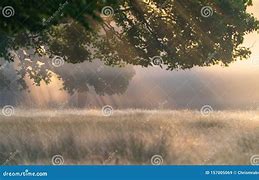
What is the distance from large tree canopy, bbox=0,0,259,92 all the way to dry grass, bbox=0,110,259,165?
2.04 meters

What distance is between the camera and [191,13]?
15.5 metres

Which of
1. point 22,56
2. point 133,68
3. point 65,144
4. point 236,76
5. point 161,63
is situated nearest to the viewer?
point 65,144

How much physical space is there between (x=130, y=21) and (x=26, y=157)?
17.6 ft

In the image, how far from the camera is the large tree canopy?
15219 millimetres

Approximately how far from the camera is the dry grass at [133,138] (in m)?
12.1

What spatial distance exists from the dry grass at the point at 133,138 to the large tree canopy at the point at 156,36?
204 centimetres

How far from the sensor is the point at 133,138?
41.1ft

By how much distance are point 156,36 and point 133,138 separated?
13.8 ft

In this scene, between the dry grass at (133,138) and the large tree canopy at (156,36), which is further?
the large tree canopy at (156,36)

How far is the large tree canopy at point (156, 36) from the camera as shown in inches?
599

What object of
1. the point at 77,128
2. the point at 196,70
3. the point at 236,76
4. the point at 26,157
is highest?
the point at 196,70

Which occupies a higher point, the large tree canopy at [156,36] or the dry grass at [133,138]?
the large tree canopy at [156,36]
